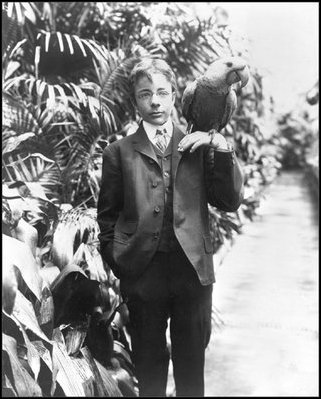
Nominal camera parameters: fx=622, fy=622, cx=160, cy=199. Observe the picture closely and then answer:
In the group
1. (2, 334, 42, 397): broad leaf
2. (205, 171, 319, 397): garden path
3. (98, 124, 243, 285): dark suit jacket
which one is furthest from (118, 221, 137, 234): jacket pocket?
(205, 171, 319, 397): garden path

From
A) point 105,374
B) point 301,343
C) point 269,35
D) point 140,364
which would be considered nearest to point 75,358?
point 105,374

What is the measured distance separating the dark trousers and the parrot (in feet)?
1.56

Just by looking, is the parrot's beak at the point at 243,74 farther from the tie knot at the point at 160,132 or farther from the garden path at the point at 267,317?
the garden path at the point at 267,317

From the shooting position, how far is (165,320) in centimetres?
232

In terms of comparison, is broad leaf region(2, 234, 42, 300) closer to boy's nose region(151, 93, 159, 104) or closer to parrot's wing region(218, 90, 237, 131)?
boy's nose region(151, 93, 159, 104)

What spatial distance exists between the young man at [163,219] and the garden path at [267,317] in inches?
46.5

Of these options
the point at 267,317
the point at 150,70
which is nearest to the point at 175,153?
the point at 150,70

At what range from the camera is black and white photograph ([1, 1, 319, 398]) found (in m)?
2.23

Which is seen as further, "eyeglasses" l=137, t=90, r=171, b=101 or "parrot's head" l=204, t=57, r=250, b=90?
"eyeglasses" l=137, t=90, r=171, b=101

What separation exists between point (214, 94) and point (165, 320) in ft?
2.78

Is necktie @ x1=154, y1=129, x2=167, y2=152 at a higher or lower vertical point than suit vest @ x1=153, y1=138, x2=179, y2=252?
higher

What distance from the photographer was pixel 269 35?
428cm

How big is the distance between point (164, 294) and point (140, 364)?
1.03 ft

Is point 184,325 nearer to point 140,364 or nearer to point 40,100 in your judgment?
point 140,364
